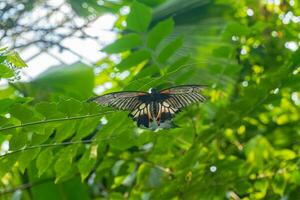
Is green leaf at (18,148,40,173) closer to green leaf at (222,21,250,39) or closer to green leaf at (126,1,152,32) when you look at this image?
green leaf at (126,1,152,32)

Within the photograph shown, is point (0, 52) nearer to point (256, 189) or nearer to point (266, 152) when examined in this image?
point (266, 152)

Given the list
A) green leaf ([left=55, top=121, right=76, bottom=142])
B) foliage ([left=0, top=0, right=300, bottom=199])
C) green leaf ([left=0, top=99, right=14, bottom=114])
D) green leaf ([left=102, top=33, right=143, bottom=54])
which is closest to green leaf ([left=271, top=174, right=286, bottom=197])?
foliage ([left=0, top=0, right=300, bottom=199])

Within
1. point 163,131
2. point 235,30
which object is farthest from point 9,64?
point 235,30

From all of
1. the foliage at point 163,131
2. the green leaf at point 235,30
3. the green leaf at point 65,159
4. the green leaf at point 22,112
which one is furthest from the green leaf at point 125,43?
the green leaf at point 22,112

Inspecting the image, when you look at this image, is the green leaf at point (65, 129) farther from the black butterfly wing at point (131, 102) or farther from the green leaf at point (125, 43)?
the green leaf at point (125, 43)

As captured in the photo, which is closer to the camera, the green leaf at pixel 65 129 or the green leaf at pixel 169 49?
the green leaf at pixel 65 129

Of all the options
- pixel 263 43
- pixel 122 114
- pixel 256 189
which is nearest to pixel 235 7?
pixel 263 43
